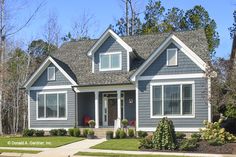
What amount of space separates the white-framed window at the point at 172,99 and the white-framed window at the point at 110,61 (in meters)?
3.99

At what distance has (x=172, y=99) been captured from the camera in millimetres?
25047

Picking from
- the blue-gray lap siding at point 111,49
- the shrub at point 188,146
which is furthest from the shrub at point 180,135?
the blue-gray lap siding at point 111,49

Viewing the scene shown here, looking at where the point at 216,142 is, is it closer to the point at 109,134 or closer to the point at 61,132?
the point at 109,134

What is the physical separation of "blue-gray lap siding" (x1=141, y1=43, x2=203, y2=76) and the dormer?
288cm

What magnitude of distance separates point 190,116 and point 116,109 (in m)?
6.63

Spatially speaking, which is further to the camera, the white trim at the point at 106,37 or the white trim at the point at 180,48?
the white trim at the point at 106,37

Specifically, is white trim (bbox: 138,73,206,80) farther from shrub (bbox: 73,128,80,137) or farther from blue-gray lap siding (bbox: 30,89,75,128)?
blue-gray lap siding (bbox: 30,89,75,128)

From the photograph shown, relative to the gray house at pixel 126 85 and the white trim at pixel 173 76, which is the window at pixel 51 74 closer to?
the gray house at pixel 126 85

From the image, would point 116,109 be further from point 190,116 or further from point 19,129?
point 19,129

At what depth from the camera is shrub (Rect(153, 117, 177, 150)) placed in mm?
19156

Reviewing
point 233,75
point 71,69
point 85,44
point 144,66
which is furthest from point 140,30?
point 233,75

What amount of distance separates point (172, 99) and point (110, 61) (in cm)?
599

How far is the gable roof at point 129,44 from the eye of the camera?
27.2 m

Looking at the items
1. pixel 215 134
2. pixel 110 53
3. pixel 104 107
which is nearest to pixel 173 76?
pixel 215 134
